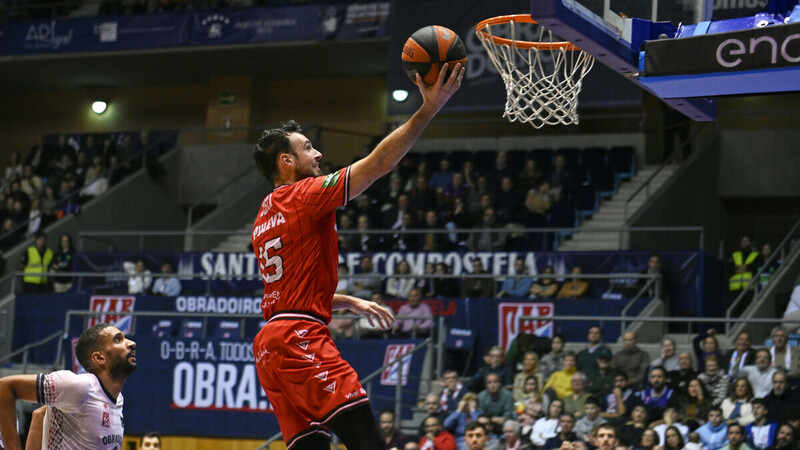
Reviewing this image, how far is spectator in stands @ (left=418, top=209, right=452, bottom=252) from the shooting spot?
63.9 feet

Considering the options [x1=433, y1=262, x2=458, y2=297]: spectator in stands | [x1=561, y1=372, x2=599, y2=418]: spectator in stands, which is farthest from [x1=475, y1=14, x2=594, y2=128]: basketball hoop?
[x1=433, y1=262, x2=458, y2=297]: spectator in stands

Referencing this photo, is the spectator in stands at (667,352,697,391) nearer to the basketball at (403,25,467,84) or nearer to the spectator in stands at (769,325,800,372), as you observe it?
the spectator in stands at (769,325,800,372)

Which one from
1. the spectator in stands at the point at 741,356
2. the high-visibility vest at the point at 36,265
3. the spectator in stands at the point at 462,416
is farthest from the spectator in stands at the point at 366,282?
the high-visibility vest at the point at 36,265

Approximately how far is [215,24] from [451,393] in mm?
12933

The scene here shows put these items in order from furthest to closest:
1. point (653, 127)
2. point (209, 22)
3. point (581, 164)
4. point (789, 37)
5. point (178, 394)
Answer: point (209, 22)
point (653, 127)
point (581, 164)
point (178, 394)
point (789, 37)

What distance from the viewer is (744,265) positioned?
1812 cm

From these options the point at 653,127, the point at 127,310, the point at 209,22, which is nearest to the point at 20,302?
the point at 127,310

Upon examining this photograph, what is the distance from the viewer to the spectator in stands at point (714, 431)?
1238 centimetres

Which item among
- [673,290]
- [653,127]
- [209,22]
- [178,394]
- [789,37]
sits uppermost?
[209,22]

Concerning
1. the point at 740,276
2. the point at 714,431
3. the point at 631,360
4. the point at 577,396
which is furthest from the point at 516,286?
the point at 714,431

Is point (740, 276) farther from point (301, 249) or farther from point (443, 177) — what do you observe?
point (301, 249)

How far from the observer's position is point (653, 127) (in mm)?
22812

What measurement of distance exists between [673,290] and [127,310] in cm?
887

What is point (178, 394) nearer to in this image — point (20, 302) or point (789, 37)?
point (20, 302)
